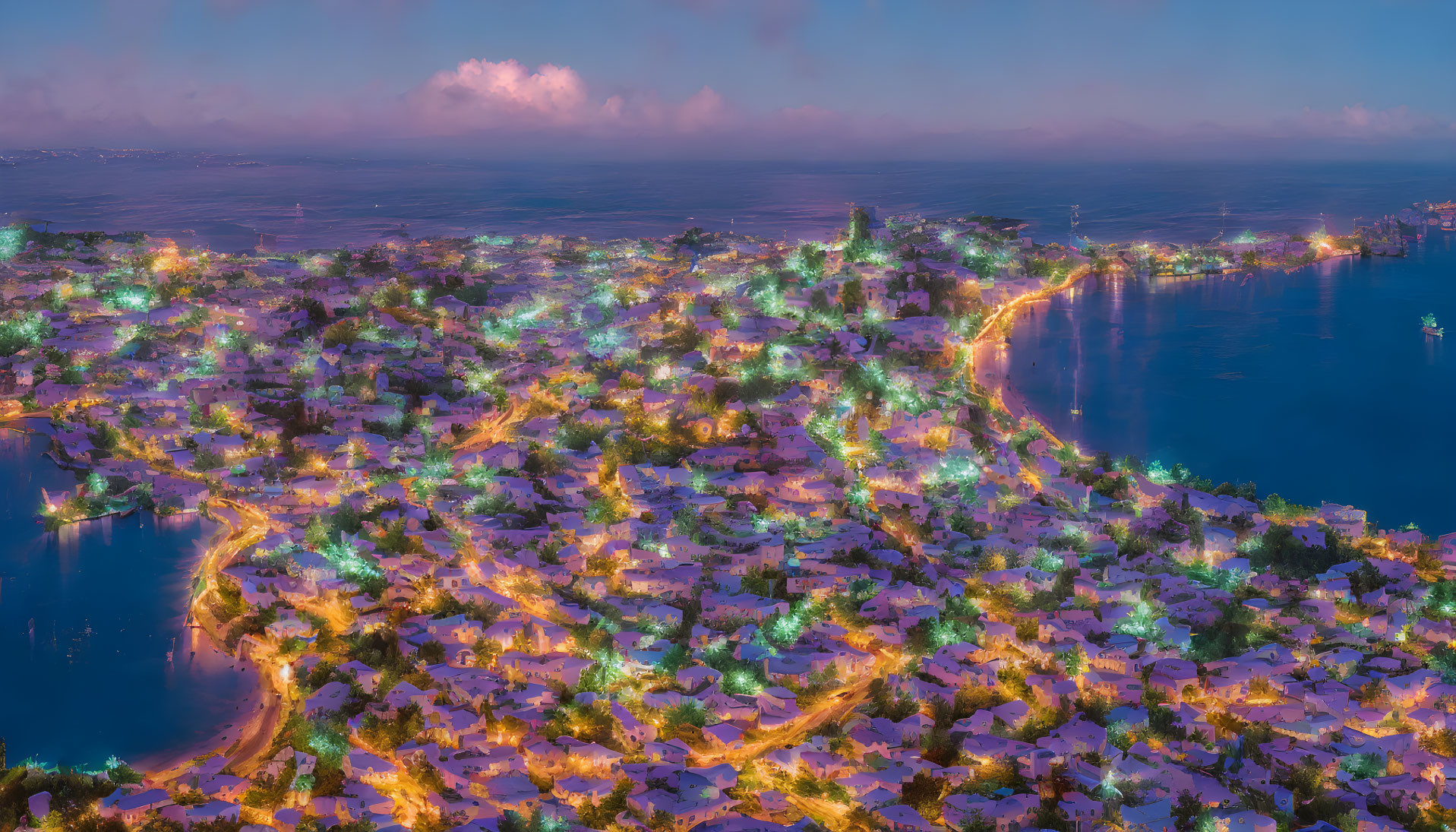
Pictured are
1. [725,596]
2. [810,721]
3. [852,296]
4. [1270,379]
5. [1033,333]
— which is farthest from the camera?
[1033,333]

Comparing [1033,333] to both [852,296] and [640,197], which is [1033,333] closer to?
[852,296]

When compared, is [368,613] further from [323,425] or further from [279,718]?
[323,425]

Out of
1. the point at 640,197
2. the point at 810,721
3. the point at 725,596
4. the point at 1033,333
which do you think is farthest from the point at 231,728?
the point at 640,197

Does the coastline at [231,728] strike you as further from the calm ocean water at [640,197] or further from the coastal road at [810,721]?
the calm ocean water at [640,197]

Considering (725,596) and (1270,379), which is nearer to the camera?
(725,596)

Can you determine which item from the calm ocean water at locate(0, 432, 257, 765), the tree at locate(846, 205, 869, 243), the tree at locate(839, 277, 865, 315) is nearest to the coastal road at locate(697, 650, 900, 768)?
the calm ocean water at locate(0, 432, 257, 765)

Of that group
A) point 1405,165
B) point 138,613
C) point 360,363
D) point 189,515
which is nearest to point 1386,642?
point 138,613
